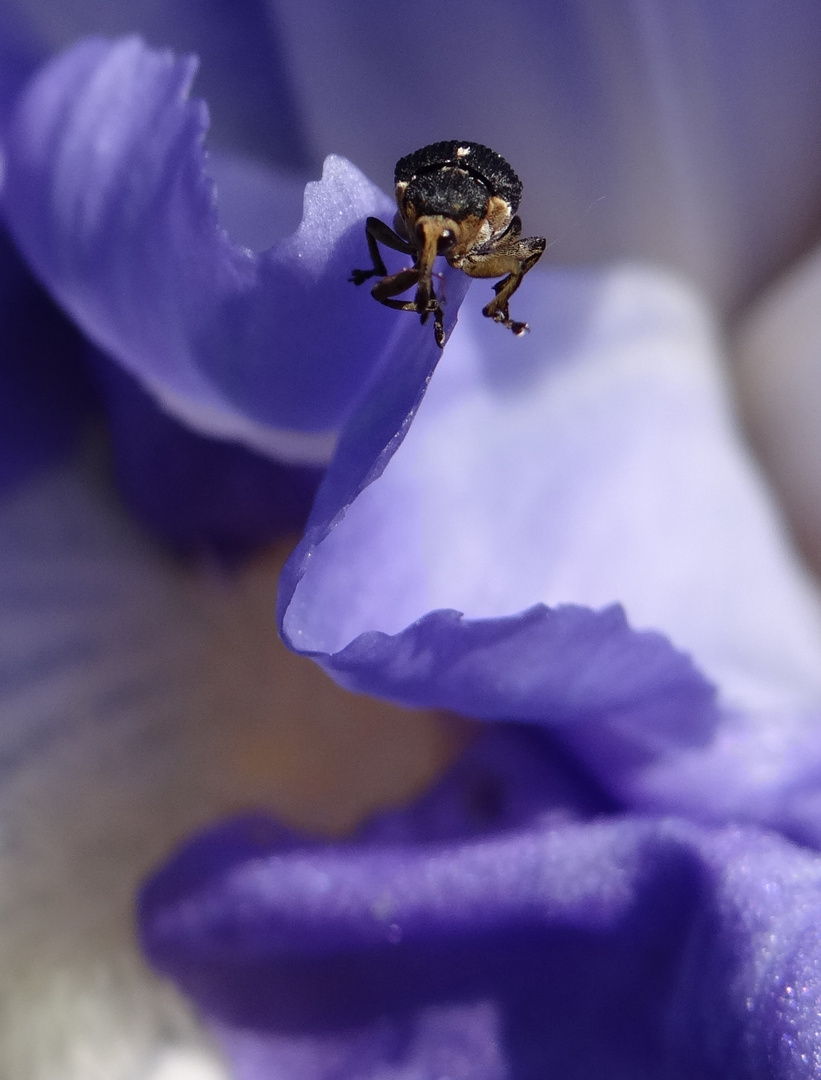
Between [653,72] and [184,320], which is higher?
[653,72]

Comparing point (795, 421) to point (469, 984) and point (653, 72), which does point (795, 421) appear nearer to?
point (653, 72)

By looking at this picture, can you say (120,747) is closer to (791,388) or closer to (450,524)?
(450,524)

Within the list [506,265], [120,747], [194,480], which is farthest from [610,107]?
[120,747]

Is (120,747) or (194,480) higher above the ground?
(194,480)

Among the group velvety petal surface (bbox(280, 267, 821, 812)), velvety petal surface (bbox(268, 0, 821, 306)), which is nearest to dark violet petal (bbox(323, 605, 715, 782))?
velvety petal surface (bbox(280, 267, 821, 812))

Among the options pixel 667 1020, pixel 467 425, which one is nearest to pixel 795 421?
pixel 467 425

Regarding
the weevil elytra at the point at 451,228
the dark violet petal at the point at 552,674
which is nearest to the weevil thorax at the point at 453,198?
the weevil elytra at the point at 451,228
